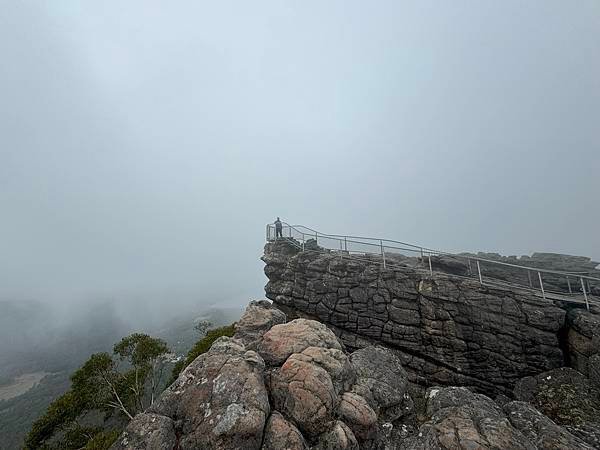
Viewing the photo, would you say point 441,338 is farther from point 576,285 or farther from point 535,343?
point 576,285

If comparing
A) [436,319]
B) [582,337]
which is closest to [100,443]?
[436,319]

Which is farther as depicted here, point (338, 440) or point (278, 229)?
point (278, 229)

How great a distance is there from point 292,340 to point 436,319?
11.8 meters

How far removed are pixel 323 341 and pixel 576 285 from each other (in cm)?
2199

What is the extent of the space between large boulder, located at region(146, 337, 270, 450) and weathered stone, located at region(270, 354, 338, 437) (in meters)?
0.56

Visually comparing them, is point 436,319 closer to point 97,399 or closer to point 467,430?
point 467,430

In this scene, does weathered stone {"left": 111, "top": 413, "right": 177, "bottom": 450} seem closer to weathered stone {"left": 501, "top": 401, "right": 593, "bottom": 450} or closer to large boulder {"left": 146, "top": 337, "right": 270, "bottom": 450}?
large boulder {"left": 146, "top": 337, "right": 270, "bottom": 450}

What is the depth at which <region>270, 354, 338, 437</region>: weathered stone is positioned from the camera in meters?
8.16

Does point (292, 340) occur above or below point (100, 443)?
above

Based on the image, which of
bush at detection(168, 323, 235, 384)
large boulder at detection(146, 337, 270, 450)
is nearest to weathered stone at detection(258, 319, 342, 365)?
large boulder at detection(146, 337, 270, 450)

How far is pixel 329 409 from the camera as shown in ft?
27.7

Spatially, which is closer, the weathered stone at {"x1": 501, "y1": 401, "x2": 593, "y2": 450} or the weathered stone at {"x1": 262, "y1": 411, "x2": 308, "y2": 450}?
the weathered stone at {"x1": 262, "y1": 411, "x2": 308, "y2": 450}

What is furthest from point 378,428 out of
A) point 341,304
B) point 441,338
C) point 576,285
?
point 576,285

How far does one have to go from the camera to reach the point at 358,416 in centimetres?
880
